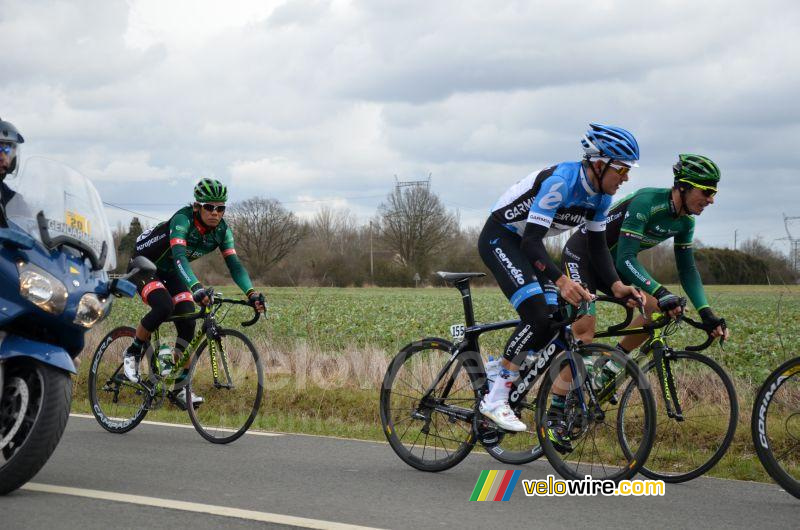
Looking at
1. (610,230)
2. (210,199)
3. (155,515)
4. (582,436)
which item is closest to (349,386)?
(210,199)

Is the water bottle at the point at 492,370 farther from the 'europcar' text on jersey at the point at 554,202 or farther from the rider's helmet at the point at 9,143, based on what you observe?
the rider's helmet at the point at 9,143

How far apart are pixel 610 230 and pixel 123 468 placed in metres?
4.36

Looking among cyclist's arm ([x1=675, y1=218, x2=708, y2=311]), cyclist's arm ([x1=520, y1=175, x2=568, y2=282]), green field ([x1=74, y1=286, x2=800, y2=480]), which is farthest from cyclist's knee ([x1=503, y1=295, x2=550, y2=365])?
green field ([x1=74, y1=286, x2=800, y2=480])

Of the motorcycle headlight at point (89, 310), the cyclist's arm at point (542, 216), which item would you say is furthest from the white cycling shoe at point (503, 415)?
the motorcycle headlight at point (89, 310)

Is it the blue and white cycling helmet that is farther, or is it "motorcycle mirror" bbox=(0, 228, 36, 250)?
the blue and white cycling helmet

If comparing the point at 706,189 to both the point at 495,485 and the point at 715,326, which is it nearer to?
the point at 715,326

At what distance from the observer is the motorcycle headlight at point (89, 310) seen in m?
5.40

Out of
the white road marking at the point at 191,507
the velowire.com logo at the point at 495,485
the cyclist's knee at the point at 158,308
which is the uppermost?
the cyclist's knee at the point at 158,308

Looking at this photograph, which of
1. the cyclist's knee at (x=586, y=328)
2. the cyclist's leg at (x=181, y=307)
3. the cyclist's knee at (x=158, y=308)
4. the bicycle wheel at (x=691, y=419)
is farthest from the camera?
the cyclist's leg at (x=181, y=307)

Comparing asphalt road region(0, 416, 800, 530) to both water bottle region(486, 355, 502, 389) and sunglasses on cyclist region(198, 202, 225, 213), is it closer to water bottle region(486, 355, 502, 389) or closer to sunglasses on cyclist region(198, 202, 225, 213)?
water bottle region(486, 355, 502, 389)

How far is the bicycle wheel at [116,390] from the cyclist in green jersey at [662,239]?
417cm

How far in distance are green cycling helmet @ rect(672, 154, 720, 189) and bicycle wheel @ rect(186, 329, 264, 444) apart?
3.90 metres

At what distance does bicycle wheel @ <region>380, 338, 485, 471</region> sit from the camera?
264 inches

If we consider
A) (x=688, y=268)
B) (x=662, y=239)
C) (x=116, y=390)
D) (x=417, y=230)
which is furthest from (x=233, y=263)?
(x=417, y=230)
